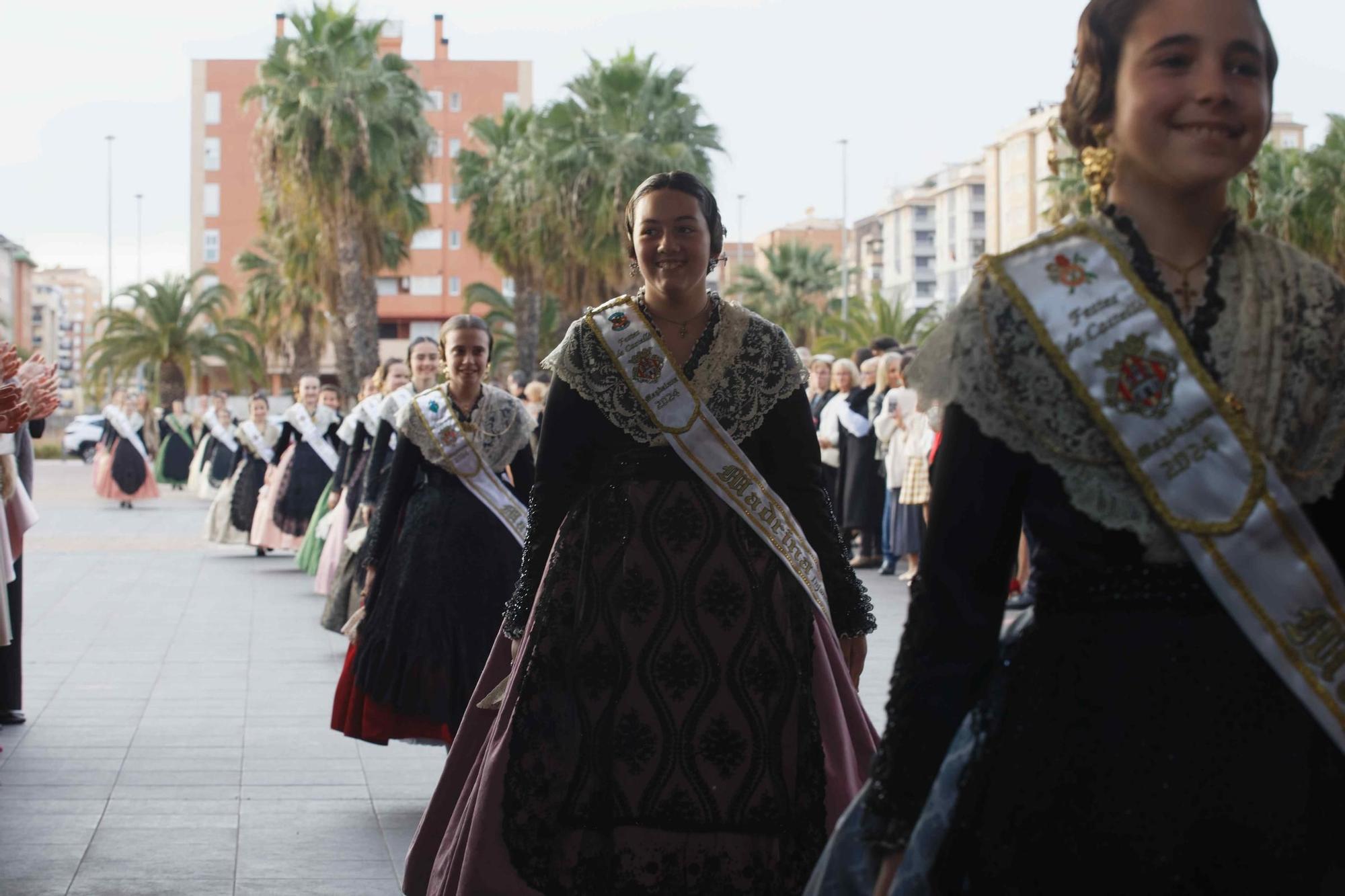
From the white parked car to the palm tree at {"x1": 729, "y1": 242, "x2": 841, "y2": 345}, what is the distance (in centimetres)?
2186

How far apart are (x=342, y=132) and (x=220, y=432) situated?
11410mm

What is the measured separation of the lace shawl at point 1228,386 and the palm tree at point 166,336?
52.7 meters

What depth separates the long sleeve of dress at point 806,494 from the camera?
13.9 ft

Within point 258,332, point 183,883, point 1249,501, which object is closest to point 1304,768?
point 1249,501

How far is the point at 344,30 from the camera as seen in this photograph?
1471 inches

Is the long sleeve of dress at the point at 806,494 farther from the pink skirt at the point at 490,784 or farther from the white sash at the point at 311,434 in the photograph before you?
the white sash at the point at 311,434

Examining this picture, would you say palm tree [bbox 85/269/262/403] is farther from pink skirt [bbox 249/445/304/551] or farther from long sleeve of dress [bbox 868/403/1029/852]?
long sleeve of dress [bbox 868/403/1029/852]

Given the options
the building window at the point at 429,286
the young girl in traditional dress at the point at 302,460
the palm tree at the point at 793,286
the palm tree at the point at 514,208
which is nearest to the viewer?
the young girl in traditional dress at the point at 302,460

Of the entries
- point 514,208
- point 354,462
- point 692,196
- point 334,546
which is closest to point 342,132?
point 514,208

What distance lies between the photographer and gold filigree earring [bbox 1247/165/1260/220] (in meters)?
2.33

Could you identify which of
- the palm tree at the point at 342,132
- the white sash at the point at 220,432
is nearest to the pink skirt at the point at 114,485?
the white sash at the point at 220,432

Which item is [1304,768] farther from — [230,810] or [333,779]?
[333,779]

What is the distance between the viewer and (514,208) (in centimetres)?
4100

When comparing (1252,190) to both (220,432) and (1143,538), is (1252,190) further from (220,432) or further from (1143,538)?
(220,432)
